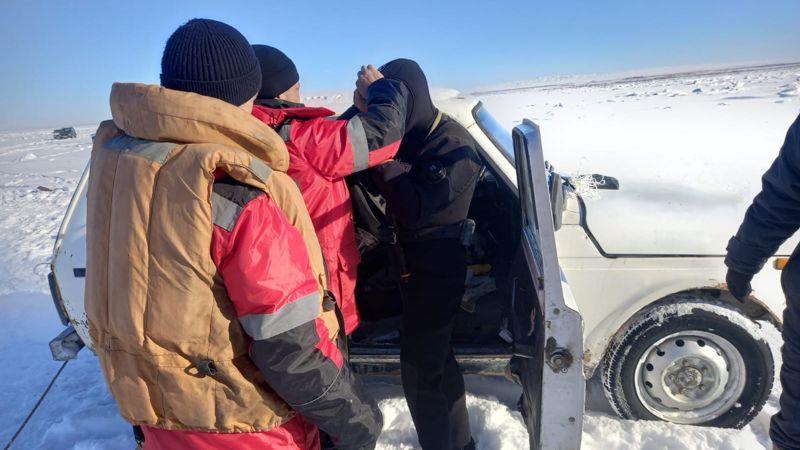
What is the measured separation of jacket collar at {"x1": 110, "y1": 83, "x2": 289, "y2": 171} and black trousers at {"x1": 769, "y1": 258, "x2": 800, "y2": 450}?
1891 mm

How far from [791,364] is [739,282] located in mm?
423

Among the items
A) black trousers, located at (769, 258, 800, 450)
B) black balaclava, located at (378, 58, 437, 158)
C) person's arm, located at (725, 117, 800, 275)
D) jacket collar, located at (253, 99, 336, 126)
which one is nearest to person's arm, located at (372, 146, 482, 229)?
black balaclava, located at (378, 58, 437, 158)

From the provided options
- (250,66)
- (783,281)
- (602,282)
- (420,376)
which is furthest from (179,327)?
(602,282)

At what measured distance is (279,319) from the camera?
129cm

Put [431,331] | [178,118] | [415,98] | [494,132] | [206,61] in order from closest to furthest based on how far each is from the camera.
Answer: [178,118]
[206,61]
[415,98]
[431,331]
[494,132]

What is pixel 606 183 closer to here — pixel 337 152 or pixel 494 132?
pixel 494 132

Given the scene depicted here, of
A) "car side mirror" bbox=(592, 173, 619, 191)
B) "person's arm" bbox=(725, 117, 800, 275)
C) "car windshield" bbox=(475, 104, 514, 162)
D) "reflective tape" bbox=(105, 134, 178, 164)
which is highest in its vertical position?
"reflective tape" bbox=(105, 134, 178, 164)

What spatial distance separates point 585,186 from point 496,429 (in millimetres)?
1599

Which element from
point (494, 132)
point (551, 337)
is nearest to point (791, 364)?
point (551, 337)

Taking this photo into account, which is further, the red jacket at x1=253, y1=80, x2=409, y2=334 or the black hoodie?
the black hoodie

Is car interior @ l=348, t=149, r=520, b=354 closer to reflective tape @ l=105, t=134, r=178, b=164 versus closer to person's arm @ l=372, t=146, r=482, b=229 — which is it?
person's arm @ l=372, t=146, r=482, b=229

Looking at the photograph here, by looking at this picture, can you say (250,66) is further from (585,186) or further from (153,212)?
(585,186)

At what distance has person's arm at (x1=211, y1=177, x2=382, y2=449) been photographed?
125 cm

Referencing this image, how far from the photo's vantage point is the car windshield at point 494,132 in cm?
297
